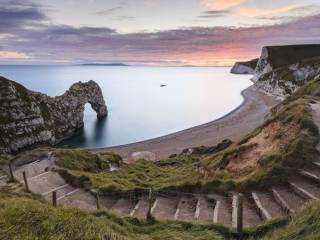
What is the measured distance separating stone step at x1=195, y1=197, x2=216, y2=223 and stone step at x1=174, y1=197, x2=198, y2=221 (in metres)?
0.24

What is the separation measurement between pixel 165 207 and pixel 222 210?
267 centimetres

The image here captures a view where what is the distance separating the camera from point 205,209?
46.1 feet

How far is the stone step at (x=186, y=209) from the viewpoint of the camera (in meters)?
13.3

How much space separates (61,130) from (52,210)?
6704 cm

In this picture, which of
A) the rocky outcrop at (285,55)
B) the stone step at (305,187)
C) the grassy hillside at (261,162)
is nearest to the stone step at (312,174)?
the stone step at (305,187)

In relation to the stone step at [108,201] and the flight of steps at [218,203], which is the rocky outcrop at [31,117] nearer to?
the stone step at [108,201]

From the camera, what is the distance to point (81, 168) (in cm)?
2720

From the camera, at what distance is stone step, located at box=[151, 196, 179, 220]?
13.8m

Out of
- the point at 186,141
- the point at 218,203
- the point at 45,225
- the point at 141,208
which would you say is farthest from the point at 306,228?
the point at 186,141

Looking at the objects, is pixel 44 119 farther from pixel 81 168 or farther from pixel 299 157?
pixel 299 157

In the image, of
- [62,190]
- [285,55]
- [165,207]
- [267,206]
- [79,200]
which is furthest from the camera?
[285,55]

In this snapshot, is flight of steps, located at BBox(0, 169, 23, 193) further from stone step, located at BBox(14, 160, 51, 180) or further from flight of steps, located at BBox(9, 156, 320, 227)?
stone step, located at BBox(14, 160, 51, 180)

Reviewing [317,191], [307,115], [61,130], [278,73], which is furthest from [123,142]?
[278,73]

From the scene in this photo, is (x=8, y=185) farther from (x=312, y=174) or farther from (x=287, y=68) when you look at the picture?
(x=287, y=68)
